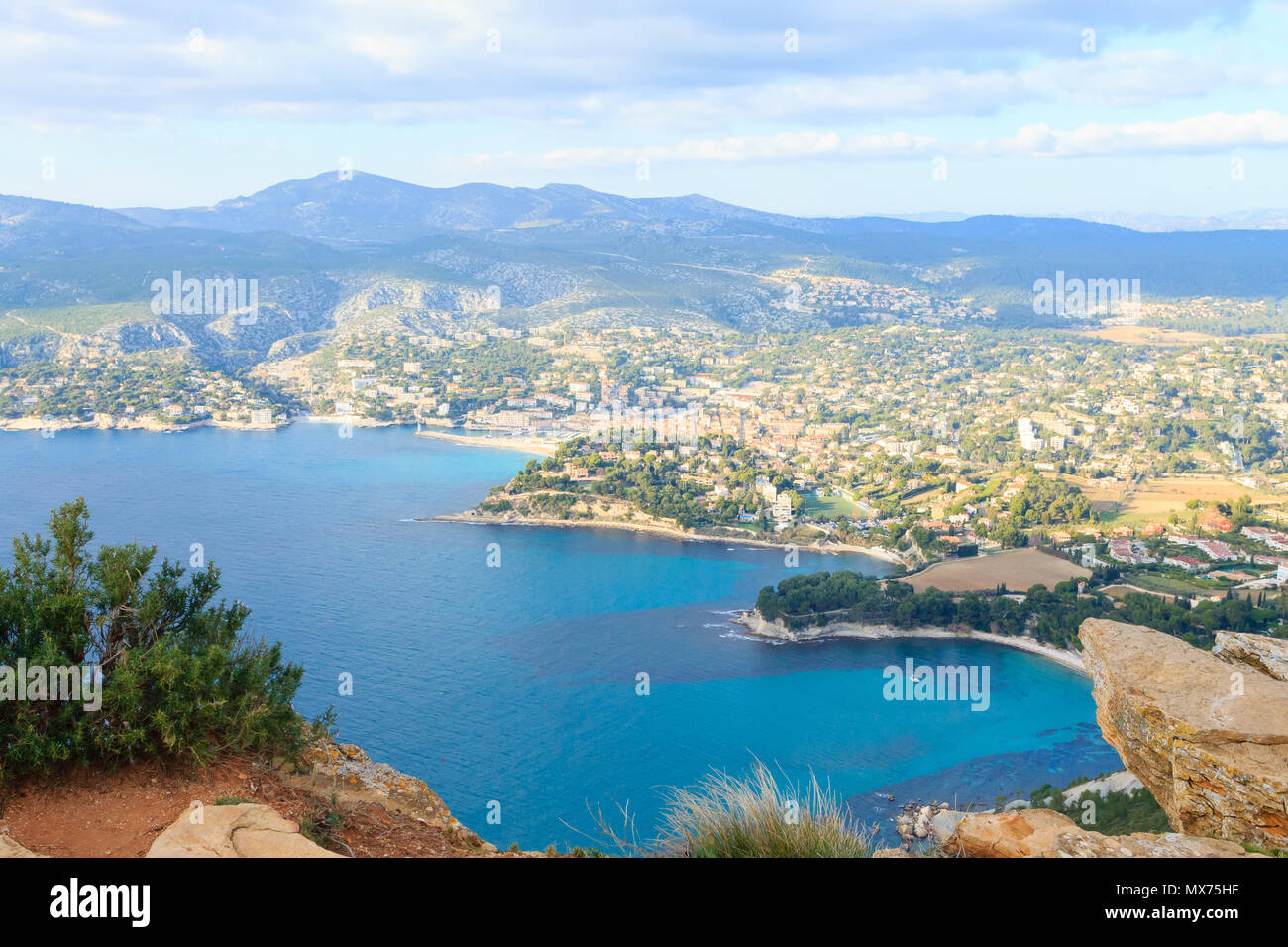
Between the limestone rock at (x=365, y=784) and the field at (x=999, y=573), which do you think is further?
the field at (x=999, y=573)

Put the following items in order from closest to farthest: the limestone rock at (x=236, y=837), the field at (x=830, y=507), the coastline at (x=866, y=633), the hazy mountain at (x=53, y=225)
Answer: the limestone rock at (x=236, y=837)
the coastline at (x=866, y=633)
the field at (x=830, y=507)
the hazy mountain at (x=53, y=225)

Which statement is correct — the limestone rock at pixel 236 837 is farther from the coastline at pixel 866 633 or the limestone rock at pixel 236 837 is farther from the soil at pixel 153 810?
the coastline at pixel 866 633

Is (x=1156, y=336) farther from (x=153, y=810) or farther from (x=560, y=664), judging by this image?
(x=153, y=810)

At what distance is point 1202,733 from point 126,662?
359 cm

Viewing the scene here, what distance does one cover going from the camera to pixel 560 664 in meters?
18.5

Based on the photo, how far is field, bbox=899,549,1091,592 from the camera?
2184cm

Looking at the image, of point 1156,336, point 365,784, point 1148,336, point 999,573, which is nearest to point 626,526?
point 999,573

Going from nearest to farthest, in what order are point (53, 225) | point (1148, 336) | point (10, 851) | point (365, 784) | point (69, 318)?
1. point (10, 851)
2. point (365, 784)
3. point (69, 318)
4. point (1148, 336)
5. point (53, 225)

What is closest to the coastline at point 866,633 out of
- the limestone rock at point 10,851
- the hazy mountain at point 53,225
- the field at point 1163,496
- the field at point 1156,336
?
the field at point 1163,496

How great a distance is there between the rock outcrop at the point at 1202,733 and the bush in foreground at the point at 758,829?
1.20m

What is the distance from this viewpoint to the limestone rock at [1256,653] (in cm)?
366

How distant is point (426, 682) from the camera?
16984mm

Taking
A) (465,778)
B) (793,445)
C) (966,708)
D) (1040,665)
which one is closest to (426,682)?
(465,778)
